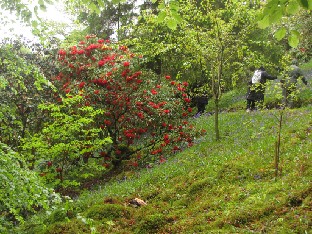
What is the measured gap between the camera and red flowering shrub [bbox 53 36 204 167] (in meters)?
16.0

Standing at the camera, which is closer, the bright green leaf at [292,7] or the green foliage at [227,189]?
the bright green leaf at [292,7]

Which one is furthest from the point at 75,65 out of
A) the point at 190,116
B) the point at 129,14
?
the point at 129,14

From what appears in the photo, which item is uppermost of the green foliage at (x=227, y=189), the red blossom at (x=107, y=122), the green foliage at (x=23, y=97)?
the green foliage at (x=23, y=97)

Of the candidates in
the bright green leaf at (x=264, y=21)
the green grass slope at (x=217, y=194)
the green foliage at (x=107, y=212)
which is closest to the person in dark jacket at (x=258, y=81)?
the green grass slope at (x=217, y=194)

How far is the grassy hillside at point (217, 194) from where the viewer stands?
8070 mm

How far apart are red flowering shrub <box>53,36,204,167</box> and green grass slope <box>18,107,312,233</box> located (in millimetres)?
2014

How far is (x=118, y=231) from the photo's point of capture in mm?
9102

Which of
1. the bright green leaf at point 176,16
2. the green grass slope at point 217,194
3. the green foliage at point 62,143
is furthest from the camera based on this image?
the green foliage at point 62,143

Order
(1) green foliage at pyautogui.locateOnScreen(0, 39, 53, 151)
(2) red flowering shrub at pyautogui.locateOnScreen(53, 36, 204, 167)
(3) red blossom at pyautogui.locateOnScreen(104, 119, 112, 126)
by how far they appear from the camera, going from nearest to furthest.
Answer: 1. (1) green foliage at pyautogui.locateOnScreen(0, 39, 53, 151)
2. (3) red blossom at pyautogui.locateOnScreen(104, 119, 112, 126)
3. (2) red flowering shrub at pyautogui.locateOnScreen(53, 36, 204, 167)

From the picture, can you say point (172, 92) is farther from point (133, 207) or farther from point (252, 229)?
point (252, 229)

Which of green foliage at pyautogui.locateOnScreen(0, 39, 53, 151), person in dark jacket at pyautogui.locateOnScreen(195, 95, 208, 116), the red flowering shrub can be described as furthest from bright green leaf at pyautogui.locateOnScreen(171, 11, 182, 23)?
person in dark jacket at pyautogui.locateOnScreen(195, 95, 208, 116)

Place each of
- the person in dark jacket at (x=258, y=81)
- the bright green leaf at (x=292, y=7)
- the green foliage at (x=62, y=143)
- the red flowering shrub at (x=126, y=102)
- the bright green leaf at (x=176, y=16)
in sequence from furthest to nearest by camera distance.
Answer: the person in dark jacket at (x=258, y=81), the red flowering shrub at (x=126, y=102), the green foliage at (x=62, y=143), the bright green leaf at (x=176, y=16), the bright green leaf at (x=292, y=7)

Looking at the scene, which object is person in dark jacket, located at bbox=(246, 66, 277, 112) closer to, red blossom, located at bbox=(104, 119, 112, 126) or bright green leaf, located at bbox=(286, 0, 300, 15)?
red blossom, located at bbox=(104, 119, 112, 126)

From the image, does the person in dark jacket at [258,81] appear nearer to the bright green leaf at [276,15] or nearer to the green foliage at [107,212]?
the green foliage at [107,212]
